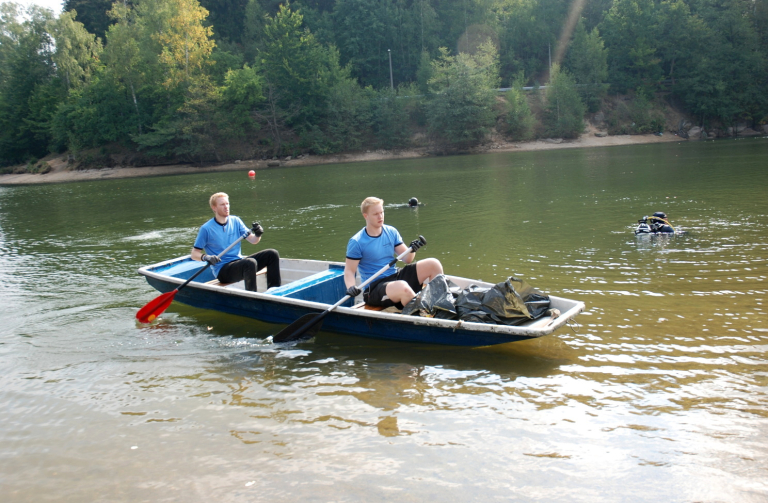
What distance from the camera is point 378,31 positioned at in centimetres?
7019

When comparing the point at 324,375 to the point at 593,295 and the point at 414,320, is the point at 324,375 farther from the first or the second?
the point at 593,295

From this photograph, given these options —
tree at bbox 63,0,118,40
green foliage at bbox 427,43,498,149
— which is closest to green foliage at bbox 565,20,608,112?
green foliage at bbox 427,43,498,149

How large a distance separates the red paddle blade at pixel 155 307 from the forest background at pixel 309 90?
46.6 metres

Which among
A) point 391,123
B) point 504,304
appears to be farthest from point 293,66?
point 504,304

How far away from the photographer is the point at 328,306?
6.72m

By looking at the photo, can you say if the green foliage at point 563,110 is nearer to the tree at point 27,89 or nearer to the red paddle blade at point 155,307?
the tree at point 27,89

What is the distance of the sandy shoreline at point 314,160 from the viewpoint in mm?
51594

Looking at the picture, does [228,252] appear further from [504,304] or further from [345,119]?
[345,119]

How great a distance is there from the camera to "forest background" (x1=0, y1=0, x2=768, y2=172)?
5428cm

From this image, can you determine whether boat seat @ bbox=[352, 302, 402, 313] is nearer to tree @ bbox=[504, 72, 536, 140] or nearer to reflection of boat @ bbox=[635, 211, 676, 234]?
reflection of boat @ bbox=[635, 211, 676, 234]

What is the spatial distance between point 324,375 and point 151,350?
2430 millimetres

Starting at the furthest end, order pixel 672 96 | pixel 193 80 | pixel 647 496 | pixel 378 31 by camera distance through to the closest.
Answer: pixel 378 31 < pixel 672 96 < pixel 193 80 < pixel 647 496

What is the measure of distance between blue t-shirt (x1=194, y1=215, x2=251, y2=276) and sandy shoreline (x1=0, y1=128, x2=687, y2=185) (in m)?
43.4

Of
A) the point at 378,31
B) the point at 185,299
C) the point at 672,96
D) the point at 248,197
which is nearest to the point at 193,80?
the point at 378,31
